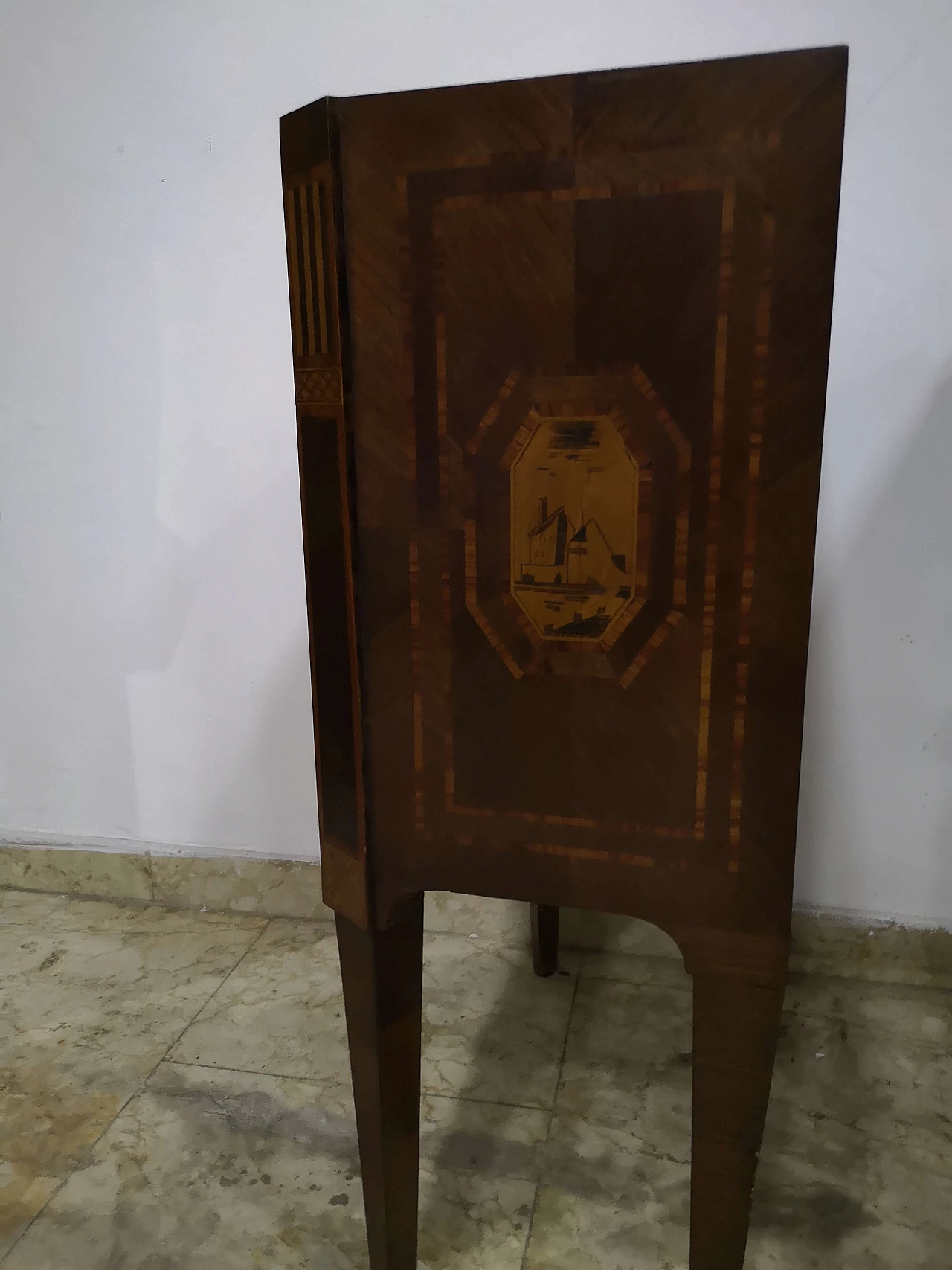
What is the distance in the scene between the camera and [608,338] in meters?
0.66

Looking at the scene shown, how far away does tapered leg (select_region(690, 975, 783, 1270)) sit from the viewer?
760 millimetres

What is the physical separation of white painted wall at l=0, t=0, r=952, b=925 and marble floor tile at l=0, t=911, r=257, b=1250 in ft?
0.64

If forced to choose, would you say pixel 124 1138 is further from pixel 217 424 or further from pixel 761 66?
pixel 761 66

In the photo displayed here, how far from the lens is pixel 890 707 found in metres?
1.40

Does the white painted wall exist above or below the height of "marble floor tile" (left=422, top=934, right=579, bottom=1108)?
above

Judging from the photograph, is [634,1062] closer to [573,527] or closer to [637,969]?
[637,969]

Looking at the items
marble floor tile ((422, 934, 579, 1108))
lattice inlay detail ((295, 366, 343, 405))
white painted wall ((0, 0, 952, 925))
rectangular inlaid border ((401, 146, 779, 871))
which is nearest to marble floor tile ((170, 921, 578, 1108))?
marble floor tile ((422, 934, 579, 1108))

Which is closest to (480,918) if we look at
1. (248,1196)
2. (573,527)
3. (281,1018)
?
(281,1018)

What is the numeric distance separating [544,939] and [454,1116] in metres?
0.33

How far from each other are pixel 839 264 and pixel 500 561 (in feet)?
2.77

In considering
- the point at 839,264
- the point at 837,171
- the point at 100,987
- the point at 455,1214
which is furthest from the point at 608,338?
the point at 100,987

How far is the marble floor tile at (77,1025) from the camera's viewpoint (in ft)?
3.86

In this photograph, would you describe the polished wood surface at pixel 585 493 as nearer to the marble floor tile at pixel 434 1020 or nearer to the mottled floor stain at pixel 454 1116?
the mottled floor stain at pixel 454 1116

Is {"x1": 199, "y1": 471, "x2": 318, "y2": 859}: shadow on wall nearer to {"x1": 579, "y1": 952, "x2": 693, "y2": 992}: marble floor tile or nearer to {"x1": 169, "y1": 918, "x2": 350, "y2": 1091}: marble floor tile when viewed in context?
{"x1": 169, "y1": 918, "x2": 350, "y2": 1091}: marble floor tile
